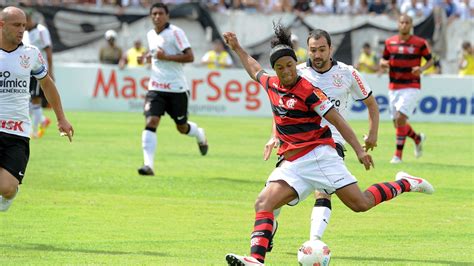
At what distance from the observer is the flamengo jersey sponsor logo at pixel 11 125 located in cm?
1114

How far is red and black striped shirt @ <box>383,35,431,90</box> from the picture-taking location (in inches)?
797

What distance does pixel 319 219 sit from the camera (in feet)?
34.2

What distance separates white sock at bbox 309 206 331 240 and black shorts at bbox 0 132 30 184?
291cm

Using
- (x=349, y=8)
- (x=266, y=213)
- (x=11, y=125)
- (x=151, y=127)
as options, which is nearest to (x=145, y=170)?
(x=151, y=127)

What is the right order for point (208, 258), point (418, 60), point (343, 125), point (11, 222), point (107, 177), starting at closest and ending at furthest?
1. point (343, 125)
2. point (208, 258)
3. point (11, 222)
4. point (107, 177)
5. point (418, 60)

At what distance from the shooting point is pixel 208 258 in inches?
413

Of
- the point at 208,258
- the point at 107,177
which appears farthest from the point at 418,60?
the point at 208,258

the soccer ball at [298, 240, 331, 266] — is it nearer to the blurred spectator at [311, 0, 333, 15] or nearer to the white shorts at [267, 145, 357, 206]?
the white shorts at [267, 145, 357, 206]

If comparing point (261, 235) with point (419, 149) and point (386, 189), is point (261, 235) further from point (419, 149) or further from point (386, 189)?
point (419, 149)

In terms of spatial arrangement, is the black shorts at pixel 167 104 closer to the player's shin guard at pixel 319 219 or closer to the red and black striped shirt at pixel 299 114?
the player's shin guard at pixel 319 219

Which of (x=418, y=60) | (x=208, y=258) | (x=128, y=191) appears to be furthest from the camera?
(x=418, y=60)

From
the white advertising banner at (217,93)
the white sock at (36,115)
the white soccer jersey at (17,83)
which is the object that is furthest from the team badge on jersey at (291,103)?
the white advertising banner at (217,93)

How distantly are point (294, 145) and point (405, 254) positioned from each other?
1.89m

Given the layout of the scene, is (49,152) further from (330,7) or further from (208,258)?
(330,7)
